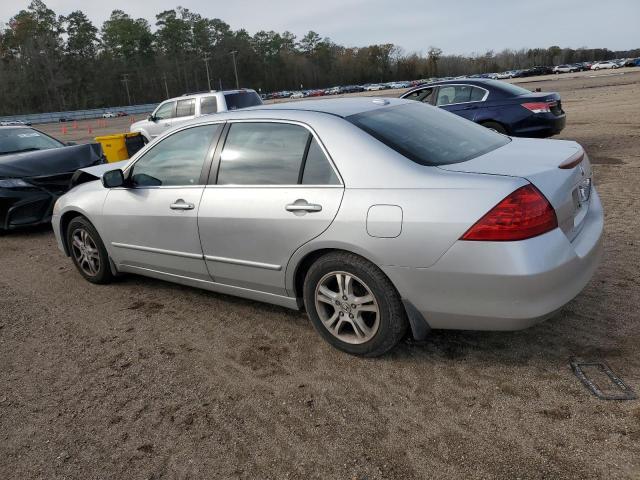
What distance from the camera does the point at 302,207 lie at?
3152mm

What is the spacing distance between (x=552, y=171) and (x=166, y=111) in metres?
13.0

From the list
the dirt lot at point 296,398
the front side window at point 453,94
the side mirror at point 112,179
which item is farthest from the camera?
the front side window at point 453,94

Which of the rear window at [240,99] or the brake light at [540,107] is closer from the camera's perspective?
the brake light at [540,107]

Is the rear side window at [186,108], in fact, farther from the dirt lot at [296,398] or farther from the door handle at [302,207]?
the door handle at [302,207]

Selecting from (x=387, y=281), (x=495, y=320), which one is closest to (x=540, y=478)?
(x=495, y=320)

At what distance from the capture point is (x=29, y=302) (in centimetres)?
474

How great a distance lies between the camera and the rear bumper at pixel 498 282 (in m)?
2.56

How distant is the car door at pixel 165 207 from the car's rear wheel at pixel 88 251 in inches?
11.3

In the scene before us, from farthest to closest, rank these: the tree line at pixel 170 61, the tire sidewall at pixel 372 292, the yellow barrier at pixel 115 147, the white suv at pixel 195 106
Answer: the tree line at pixel 170 61 < the white suv at pixel 195 106 < the yellow barrier at pixel 115 147 < the tire sidewall at pixel 372 292

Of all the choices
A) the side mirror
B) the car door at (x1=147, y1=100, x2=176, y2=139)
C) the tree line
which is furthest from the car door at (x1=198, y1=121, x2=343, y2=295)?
the tree line

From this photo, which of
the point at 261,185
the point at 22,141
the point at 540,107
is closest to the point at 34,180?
the point at 22,141

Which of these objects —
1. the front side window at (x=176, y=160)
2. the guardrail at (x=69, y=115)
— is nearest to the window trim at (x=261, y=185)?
the front side window at (x=176, y=160)

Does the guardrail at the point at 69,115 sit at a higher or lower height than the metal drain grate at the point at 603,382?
higher

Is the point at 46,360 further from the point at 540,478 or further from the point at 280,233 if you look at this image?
the point at 540,478
